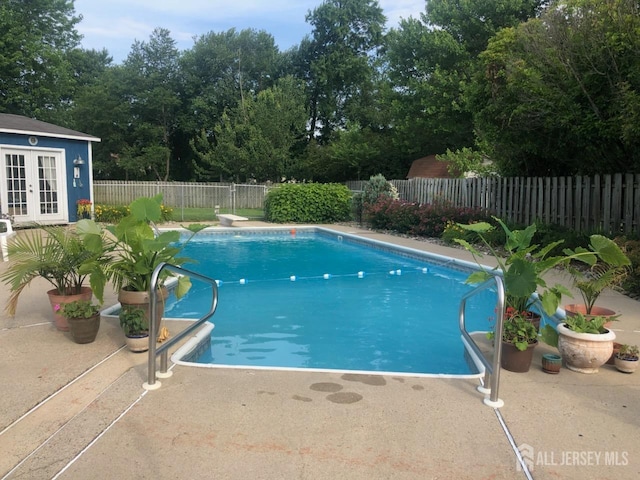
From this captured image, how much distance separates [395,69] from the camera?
28.8 metres

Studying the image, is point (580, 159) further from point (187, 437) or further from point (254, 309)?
point (187, 437)

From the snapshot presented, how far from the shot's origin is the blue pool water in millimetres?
5332

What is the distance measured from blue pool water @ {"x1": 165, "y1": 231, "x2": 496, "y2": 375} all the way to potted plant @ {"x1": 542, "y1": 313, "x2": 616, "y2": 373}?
2.86 feet

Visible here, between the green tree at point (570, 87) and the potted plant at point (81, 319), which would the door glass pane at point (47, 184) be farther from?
the green tree at point (570, 87)

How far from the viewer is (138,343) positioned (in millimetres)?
4180

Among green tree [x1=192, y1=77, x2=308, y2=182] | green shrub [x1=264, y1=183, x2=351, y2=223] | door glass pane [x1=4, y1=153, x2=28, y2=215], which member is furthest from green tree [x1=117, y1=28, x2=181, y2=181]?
door glass pane [x1=4, y1=153, x2=28, y2=215]

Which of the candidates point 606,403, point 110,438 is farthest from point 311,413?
point 606,403

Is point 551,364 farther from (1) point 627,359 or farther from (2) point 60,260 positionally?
(2) point 60,260

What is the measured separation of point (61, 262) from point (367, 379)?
10.1 feet

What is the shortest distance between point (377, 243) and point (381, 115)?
2155 centimetres

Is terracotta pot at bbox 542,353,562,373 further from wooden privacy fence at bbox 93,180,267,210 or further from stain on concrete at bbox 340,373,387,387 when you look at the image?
wooden privacy fence at bbox 93,180,267,210

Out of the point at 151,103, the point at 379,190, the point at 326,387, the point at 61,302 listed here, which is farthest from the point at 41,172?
the point at 151,103

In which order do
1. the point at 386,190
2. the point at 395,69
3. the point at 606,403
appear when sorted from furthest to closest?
1. the point at 395,69
2. the point at 386,190
3. the point at 606,403

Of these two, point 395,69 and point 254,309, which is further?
point 395,69
